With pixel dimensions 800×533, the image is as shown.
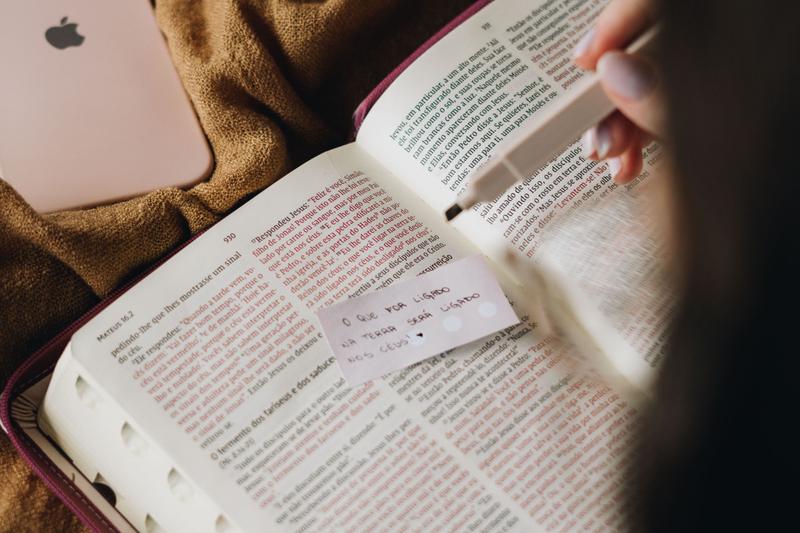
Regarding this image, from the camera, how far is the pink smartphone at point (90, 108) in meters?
0.65

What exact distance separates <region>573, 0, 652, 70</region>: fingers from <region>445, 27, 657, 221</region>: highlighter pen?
0.02 meters

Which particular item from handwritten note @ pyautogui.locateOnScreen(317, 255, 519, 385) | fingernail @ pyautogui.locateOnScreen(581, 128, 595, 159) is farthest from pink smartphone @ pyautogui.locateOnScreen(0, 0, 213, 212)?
fingernail @ pyautogui.locateOnScreen(581, 128, 595, 159)

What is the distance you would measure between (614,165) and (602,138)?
2.5 inches

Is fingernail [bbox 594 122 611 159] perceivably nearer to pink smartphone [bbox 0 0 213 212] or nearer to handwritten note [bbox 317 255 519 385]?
handwritten note [bbox 317 255 519 385]

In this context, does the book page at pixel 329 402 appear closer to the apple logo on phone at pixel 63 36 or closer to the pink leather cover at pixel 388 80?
the pink leather cover at pixel 388 80

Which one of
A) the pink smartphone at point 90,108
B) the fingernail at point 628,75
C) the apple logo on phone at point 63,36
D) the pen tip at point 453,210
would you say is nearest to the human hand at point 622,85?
the fingernail at point 628,75

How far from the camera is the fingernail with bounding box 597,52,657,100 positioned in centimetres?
45

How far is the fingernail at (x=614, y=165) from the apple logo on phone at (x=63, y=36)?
1.58 ft

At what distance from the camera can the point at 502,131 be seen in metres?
0.60

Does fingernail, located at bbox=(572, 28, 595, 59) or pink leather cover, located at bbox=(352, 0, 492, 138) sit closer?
fingernail, located at bbox=(572, 28, 595, 59)

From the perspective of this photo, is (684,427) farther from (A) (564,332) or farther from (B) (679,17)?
(A) (564,332)

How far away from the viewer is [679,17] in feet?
0.69

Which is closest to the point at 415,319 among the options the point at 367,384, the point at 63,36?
the point at 367,384

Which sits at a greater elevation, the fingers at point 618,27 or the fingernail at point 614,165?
the fingers at point 618,27
